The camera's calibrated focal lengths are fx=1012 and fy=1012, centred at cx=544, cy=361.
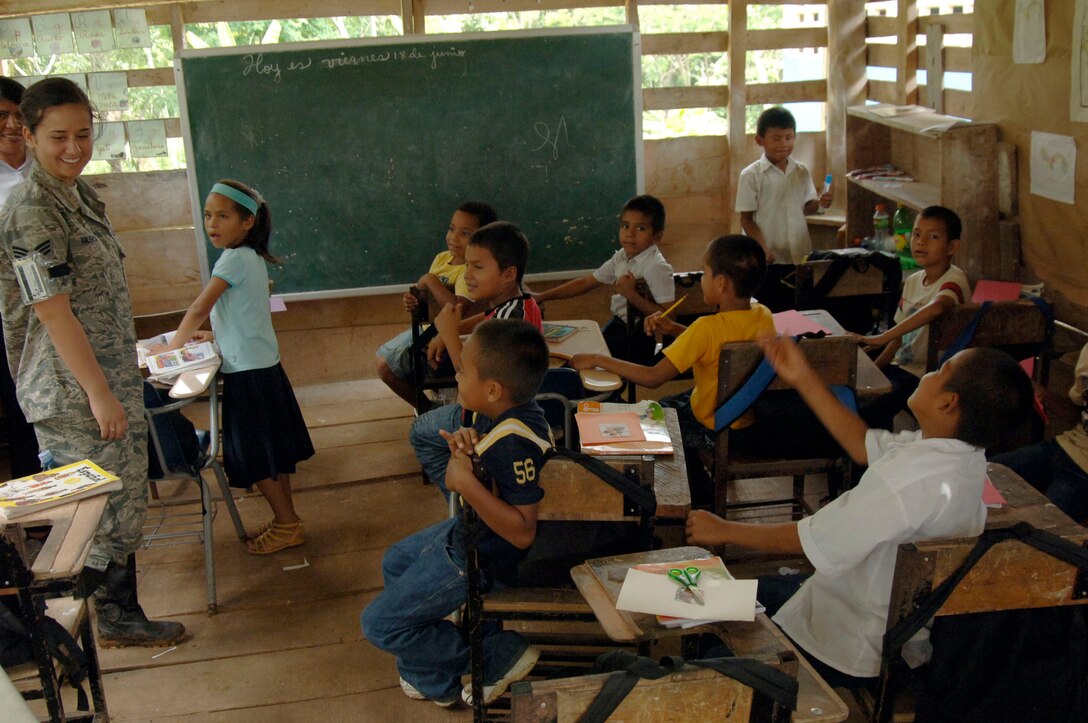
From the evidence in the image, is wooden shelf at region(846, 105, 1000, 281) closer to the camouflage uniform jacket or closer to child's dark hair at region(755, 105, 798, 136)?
child's dark hair at region(755, 105, 798, 136)

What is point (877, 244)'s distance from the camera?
461 cm

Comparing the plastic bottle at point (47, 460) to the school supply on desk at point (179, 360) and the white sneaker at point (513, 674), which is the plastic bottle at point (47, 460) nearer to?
the school supply on desk at point (179, 360)

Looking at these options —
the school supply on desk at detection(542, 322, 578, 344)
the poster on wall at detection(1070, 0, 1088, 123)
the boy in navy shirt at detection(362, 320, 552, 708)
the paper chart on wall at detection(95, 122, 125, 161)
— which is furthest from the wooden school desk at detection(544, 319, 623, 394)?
the paper chart on wall at detection(95, 122, 125, 161)

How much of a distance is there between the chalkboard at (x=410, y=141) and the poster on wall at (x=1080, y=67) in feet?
6.32

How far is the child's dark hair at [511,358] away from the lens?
2.20 metres

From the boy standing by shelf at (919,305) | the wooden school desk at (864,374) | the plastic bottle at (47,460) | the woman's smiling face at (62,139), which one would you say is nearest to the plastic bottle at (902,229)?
Result: the boy standing by shelf at (919,305)

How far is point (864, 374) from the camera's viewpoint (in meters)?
3.13

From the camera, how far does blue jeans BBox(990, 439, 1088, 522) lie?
2637 millimetres

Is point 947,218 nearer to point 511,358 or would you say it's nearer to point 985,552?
point 511,358

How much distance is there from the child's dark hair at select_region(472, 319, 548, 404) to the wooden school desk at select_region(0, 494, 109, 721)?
88 cm

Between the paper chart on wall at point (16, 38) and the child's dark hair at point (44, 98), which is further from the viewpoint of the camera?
the paper chart on wall at point (16, 38)

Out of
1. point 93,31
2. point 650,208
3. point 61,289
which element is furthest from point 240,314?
point 93,31

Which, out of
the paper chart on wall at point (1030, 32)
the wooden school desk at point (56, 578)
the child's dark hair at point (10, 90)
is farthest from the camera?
the paper chart on wall at point (1030, 32)

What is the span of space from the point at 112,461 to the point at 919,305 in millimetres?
2711
